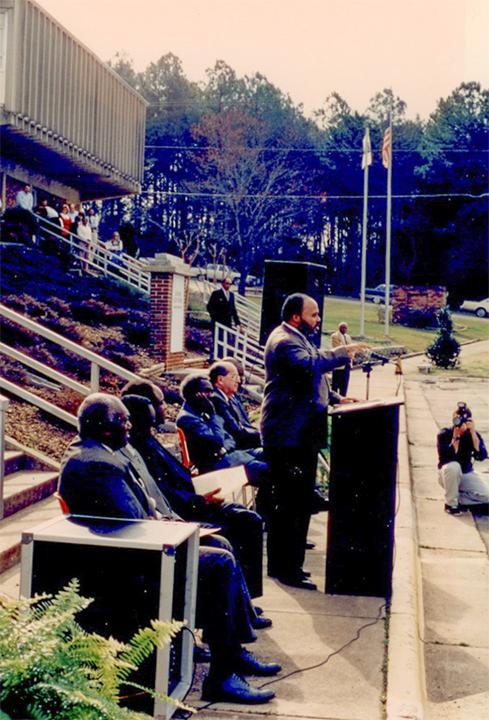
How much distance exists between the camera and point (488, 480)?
36.0ft

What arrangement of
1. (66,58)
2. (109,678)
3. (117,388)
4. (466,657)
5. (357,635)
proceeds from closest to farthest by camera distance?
(109,678) < (357,635) < (466,657) < (117,388) < (66,58)

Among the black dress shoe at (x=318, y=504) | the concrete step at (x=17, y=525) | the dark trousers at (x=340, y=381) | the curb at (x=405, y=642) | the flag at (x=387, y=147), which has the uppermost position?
the flag at (x=387, y=147)

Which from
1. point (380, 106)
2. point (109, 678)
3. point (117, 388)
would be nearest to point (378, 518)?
point (109, 678)

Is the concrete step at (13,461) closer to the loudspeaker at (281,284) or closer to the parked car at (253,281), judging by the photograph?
the loudspeaker at (281,284)

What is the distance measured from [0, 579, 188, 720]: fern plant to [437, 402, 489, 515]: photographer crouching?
7.82m

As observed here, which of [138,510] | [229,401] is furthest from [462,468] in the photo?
[138,510]

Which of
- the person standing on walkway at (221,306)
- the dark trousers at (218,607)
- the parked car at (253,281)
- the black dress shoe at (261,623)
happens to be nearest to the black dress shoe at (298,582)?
the black dress shoe at (261,623)

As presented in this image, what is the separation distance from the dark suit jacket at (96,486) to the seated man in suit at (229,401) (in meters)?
2.58

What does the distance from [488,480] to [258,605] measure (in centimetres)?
611

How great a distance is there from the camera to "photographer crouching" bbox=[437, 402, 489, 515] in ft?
33.0

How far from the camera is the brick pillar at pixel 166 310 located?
1391 cm

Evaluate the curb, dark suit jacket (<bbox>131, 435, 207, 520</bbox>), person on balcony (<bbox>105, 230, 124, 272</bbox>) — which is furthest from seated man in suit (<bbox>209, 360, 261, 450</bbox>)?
person on balcony (<bbox>105, 230, 124, 272</bbox>)

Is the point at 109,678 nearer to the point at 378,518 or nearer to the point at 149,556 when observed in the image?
the point at 149,556

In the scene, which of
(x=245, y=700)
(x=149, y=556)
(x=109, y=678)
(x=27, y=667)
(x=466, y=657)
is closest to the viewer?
(x=27, y=667)
